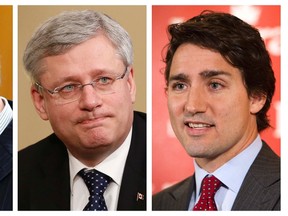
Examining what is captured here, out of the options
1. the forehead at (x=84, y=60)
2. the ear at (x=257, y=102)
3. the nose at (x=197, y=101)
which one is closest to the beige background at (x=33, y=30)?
the forehead at (x=84, y=60)

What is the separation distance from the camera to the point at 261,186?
8.52ft

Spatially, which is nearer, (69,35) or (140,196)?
(69,35)

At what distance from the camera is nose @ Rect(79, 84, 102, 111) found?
2.62 meters

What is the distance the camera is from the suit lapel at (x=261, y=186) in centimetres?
260

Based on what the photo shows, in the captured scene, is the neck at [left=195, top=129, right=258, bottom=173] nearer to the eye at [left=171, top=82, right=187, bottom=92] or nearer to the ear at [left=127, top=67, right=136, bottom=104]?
the eye at [left=171, top=82, right=187, bottom=92]

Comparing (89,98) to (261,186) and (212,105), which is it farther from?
(261,186)

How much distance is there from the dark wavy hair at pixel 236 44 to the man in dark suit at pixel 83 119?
294 millimetres

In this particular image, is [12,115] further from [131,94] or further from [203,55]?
[203,55]

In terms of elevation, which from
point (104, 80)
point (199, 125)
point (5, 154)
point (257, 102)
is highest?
point (104, 80)

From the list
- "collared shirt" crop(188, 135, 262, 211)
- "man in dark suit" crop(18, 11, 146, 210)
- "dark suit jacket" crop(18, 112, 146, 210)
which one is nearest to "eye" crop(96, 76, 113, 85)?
"man in dark suit" crop(18, 11, 146, 210)

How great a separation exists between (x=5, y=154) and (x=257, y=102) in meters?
1.25

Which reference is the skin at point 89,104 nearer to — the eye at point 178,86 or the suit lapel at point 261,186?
the eye at point 178,86

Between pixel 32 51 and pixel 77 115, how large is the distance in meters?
0.38

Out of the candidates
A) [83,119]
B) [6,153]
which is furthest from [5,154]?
[83,119]
